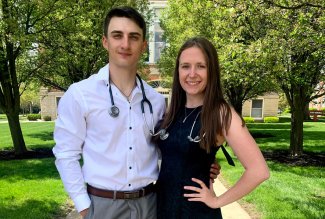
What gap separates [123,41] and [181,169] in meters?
1.07

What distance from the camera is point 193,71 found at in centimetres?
274

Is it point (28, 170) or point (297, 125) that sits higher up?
point (297, 125)

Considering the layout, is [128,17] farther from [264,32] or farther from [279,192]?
[264,32]

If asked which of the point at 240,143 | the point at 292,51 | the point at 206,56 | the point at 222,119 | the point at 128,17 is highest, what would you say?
the point at 292,51

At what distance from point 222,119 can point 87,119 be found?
1.01 meters

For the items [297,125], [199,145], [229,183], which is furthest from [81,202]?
[297,125]

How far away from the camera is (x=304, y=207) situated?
6090 millimetres

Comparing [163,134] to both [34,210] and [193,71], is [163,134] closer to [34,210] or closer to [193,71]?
[193,71]

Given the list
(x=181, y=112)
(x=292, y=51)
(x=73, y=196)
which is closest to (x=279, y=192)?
(x=292, y=51)

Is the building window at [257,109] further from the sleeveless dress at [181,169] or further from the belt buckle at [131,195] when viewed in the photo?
the belt buckle at [131,195]

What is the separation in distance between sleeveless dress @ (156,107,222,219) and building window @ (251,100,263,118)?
1463 inches

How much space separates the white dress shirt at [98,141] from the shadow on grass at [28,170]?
609 cm

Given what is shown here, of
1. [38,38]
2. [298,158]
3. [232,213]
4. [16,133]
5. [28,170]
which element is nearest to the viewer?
[232,213]

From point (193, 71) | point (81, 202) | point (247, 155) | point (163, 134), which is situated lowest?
point (81, 202)
